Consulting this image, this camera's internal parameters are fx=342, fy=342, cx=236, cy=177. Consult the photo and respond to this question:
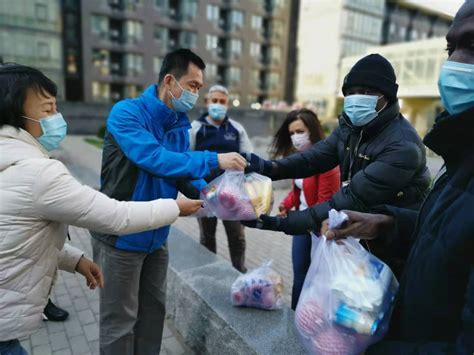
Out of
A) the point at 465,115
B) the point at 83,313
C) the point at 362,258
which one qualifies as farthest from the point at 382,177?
the point at 83,313

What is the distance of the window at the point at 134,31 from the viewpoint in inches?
1270

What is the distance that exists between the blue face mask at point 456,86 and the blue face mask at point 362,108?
740 millimetres

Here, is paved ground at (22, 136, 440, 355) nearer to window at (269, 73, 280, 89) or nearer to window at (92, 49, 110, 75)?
window at (92, 49, 110, 75)

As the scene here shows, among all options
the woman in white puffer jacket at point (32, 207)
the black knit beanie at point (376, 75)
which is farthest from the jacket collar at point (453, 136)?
the woman in white puffer jacket at point (32, 207)

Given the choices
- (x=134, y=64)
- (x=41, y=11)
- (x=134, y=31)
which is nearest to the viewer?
(x=41, y=11)

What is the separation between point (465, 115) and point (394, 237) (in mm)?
581

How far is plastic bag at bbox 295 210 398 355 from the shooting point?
117 cm

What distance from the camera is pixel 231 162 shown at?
201 cm

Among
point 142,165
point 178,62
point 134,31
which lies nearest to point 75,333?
point 142,165

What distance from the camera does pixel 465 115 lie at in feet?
3.30

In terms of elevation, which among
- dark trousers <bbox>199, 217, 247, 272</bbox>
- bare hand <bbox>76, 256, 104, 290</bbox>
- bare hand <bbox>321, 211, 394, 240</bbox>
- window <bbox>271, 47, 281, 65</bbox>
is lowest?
dark trousers <bbox>199, 217, 247, 272</bbox>

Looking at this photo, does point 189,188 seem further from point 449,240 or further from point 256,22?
point 256,22

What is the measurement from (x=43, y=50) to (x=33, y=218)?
3260 cm

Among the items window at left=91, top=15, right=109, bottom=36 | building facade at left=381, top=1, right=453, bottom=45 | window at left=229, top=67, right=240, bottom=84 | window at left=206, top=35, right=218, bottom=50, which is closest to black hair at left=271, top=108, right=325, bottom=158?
window at left=91, top=15, right=109, bottom=36
